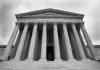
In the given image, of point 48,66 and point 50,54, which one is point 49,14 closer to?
point 50,54

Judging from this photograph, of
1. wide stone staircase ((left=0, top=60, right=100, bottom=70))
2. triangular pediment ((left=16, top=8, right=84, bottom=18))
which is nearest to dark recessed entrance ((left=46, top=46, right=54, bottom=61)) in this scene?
triangular pediment ((left=16, top=8, right=84, bottom=18))

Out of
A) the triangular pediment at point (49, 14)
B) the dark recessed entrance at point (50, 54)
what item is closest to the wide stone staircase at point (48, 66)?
the dark recessed entrance at point (50, 54)

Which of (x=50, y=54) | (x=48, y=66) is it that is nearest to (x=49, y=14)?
(x=50, y=54)

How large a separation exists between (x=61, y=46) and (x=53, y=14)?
389 inches

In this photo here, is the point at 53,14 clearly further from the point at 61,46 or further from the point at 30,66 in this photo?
the point at 30,66

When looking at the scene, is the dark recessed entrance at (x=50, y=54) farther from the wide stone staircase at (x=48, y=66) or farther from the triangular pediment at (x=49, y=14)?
the wide stone staircase at (x=48, y=66)

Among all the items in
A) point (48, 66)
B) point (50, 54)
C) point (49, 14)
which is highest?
point (49, 14)

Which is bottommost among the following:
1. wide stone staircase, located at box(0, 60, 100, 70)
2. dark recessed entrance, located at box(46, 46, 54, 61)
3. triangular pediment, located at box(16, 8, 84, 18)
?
wide stone staircase, located at box(0, 60, 100, 70)

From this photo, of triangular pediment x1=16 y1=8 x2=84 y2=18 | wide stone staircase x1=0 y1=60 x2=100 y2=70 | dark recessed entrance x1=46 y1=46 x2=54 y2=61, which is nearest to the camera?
wide stone staircase x1=0 y1=60 x2=100 y2=70

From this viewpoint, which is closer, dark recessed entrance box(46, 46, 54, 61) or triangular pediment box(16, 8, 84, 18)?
triangular pediment box(16, 8, 84, 18)

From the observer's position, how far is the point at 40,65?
20.0 m

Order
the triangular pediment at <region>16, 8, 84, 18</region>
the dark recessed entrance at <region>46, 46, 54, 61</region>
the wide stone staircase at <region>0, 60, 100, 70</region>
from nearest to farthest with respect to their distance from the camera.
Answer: the wide stone staircase at <region>0, 60, 100, 70</region> → the triangular pediment at <region>16, 8, 84, 18</region> → the dark recessed entrance at <region>46, 46, 54, 61</region>

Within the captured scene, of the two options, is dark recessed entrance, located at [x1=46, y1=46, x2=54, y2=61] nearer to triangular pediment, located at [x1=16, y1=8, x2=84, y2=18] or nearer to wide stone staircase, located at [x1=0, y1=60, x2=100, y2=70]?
triangular pediment, located at [x1=16, y1=8, x2=84, y2=18]

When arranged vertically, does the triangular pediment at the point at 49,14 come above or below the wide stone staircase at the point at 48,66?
above
